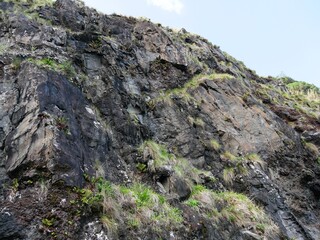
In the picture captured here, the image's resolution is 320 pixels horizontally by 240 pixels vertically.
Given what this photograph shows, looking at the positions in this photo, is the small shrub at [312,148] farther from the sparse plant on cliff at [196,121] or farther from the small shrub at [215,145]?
the sparse plant on cliff at [196,121]

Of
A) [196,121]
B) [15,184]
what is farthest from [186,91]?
[15,184]

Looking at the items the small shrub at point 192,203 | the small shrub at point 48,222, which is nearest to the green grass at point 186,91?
the small shrub at point 192,203

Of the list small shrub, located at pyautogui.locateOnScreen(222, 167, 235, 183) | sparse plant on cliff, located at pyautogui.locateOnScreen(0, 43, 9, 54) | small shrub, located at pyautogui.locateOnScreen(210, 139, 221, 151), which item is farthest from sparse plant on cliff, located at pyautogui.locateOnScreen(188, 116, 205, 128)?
sparse plant on cliff, located at pyautogui.locateOnScreen(0, 43, 9, 54)

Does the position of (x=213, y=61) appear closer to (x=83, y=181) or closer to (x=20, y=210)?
(x=83, y=181)

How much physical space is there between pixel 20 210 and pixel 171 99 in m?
7.81

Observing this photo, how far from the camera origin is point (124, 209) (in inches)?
287

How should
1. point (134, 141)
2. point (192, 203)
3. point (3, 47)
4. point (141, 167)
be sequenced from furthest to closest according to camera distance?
point (3, 47) → point (134, 141) → point (141, 167) → point (192, 203)

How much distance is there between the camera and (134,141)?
32.8ft

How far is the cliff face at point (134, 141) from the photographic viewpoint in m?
6.64

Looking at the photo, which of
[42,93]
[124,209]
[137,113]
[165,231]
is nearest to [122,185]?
[124,209]

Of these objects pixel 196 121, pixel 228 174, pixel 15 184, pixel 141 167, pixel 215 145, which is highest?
pixel 196 121

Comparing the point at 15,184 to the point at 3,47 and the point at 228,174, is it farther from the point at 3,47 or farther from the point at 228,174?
the point at 228,174

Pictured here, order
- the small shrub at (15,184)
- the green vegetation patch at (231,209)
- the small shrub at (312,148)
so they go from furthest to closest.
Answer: the small shrub at (312,148) → the green vegetation patch at (231,209) → the small shrub at (15,184)

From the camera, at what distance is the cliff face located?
6641 mm
